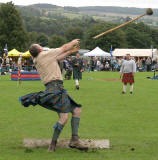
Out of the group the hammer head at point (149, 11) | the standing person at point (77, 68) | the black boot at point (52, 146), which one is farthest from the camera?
the standing person at point (77, 68)

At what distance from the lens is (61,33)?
166500mm

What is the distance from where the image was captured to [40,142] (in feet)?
23.8

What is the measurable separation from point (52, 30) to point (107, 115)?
514 feet

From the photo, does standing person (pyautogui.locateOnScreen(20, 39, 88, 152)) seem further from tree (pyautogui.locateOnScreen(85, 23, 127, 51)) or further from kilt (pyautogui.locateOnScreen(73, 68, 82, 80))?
tree (pyautogui.locateOnScreen(85, 23, 127, 51))

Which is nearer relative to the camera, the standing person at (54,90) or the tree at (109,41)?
the standing person at (54,90)

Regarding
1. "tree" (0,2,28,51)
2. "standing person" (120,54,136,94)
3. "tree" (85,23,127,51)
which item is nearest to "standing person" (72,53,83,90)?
"standing person" (120,54,136,94)

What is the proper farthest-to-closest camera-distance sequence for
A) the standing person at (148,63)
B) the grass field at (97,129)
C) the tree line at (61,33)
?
the tree line at (61,33) < the standing person at (148,63) < the grass field at (97,129)

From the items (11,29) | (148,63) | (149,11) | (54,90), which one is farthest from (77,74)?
(11,29)

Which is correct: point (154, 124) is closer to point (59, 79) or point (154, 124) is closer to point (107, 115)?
point (107, 115)

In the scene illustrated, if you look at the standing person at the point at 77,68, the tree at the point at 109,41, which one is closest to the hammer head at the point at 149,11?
the standing person at the point at 77,68

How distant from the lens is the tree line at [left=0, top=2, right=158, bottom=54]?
7444 cm

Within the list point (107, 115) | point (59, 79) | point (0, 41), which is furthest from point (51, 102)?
point (0, 41)

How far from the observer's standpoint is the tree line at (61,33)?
7444 centimetres

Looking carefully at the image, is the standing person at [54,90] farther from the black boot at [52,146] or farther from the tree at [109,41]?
the tree at [109,41]
